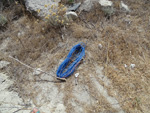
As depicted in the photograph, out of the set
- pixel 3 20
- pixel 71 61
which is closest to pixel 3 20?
pixel 3 20

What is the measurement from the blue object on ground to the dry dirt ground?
15 cm

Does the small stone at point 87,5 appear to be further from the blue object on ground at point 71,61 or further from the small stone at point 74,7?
the blue object on ground at point 71,61

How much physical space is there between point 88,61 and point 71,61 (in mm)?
424

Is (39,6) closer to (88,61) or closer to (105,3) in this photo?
(105,3)

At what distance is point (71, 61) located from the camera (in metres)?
2.85

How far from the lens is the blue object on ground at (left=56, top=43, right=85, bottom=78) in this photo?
2564mm

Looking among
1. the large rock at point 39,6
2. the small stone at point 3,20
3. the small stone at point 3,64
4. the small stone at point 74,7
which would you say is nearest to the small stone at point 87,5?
the small stone at point 74,7

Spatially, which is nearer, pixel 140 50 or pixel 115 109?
pixel 115 109

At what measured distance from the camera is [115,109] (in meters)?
2.06

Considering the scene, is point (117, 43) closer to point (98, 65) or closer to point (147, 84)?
point (98, 65)

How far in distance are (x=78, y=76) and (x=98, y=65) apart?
0.55 metres

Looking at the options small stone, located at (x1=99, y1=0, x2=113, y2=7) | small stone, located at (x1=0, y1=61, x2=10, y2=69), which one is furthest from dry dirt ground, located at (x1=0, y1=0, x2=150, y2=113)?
small stone, located at (x1=99, y1=0, x2=113, y2=7)

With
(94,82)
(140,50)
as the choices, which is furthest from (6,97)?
(140,50)

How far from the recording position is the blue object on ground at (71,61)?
2.56 metres
